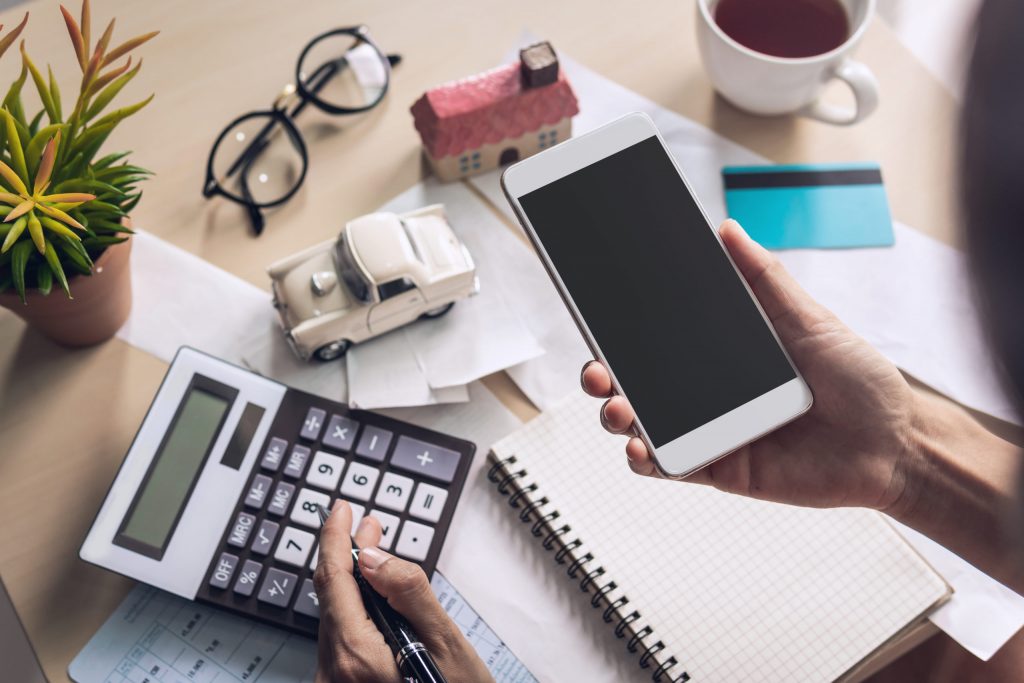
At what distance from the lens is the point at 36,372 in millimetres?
781

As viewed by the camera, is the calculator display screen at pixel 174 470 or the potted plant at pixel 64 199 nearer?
the potted plant at pixel 64 199

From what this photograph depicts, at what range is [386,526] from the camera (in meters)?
0.71

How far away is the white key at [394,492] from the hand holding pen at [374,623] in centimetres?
6

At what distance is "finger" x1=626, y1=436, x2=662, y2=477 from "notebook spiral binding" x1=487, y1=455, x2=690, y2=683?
10 cm

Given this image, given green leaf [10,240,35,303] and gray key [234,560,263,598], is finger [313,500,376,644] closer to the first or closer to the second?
gray key [234,560,263,598]

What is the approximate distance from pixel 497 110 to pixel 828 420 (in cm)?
44

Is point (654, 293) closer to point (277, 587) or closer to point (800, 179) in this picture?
point (800, 179)

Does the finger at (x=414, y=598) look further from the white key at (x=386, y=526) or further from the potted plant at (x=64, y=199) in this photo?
the potted plant at (x=64, y=199)

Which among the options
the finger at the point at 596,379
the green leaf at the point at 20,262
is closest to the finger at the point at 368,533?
the finger at the point at 596,379

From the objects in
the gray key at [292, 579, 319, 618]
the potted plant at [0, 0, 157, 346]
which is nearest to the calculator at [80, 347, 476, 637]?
the gray key at [292, 579, 319, 618]

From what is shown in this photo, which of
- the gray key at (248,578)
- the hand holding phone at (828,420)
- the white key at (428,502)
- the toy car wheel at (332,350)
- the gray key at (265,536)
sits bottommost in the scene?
the hand holding phone at (828,420)

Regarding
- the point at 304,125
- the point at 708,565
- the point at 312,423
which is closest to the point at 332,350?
the point at 312,423

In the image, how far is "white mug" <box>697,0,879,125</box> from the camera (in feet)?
2.52

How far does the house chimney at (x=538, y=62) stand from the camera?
0.77 meters
